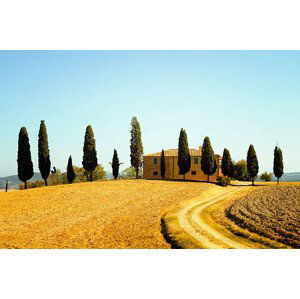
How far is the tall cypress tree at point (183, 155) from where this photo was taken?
175ft

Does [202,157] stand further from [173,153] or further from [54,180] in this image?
[54,180]

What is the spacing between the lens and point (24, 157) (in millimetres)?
40781

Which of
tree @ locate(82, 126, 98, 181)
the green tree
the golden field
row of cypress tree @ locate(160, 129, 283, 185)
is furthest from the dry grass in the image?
the green tree

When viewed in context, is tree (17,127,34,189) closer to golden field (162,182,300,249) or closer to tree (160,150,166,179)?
golden field (162,182,300,249)

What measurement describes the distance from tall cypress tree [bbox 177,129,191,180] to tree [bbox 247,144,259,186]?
10.9 metres

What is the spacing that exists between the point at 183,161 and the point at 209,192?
596 inches

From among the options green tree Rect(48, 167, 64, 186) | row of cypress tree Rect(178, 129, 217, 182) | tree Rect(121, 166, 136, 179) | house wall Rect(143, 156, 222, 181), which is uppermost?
row of cypress tree Rect(178, 129, 217, 182)

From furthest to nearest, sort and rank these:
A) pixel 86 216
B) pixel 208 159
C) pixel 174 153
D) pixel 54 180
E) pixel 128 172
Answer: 1. pixel 128 172
2. pixel 54 180
3. pixel 174 153
4. pixel 208 159
5. pixel 86 216

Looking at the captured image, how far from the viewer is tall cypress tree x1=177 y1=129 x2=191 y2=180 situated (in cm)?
5334

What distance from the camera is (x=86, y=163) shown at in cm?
4966

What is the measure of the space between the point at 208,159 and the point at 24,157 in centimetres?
2974

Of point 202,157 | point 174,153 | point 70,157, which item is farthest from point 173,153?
point 70,157

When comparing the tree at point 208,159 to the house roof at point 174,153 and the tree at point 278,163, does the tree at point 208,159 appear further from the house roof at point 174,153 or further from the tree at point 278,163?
the tree at point 278,163
